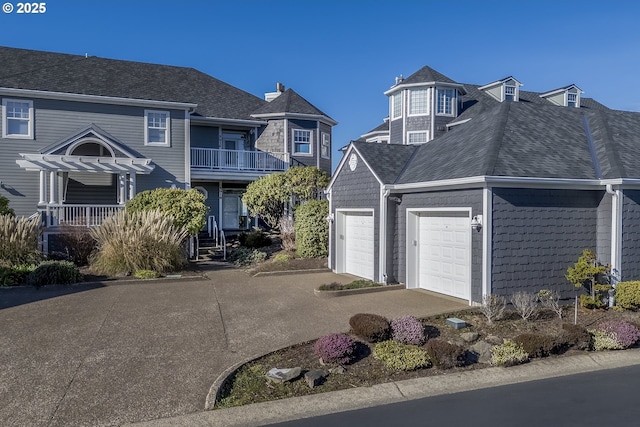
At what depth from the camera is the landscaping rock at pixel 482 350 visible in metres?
6.81

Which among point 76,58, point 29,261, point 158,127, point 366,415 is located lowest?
point 366,415

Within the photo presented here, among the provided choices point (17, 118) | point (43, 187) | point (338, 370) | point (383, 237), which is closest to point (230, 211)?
point (43, 187)

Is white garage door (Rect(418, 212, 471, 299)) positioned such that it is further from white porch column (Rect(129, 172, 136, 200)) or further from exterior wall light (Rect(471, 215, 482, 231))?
white porch column (Rect(129, 172, 136, 200))

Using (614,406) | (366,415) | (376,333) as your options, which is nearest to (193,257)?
(376,333)

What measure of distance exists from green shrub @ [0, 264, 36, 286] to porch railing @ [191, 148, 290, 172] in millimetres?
10739

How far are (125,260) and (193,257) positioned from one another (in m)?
4.96

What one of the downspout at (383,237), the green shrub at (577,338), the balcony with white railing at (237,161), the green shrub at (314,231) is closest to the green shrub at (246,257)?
the green shrub at (314,231)

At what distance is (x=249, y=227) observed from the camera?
23.7m

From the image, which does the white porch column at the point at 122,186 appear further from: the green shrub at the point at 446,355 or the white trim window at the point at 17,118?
the green shrub at the point at 446,355

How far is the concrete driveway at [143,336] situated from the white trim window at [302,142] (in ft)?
41.9

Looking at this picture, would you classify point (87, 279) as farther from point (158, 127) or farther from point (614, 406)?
point (614, 406)

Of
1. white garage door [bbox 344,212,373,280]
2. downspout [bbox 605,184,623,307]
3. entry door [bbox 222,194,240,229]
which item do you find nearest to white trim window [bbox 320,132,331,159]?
entry door [bbox 222,194,240,229]

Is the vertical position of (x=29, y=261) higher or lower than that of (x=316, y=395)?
higher

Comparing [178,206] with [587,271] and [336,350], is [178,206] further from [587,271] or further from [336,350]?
[587,271]
